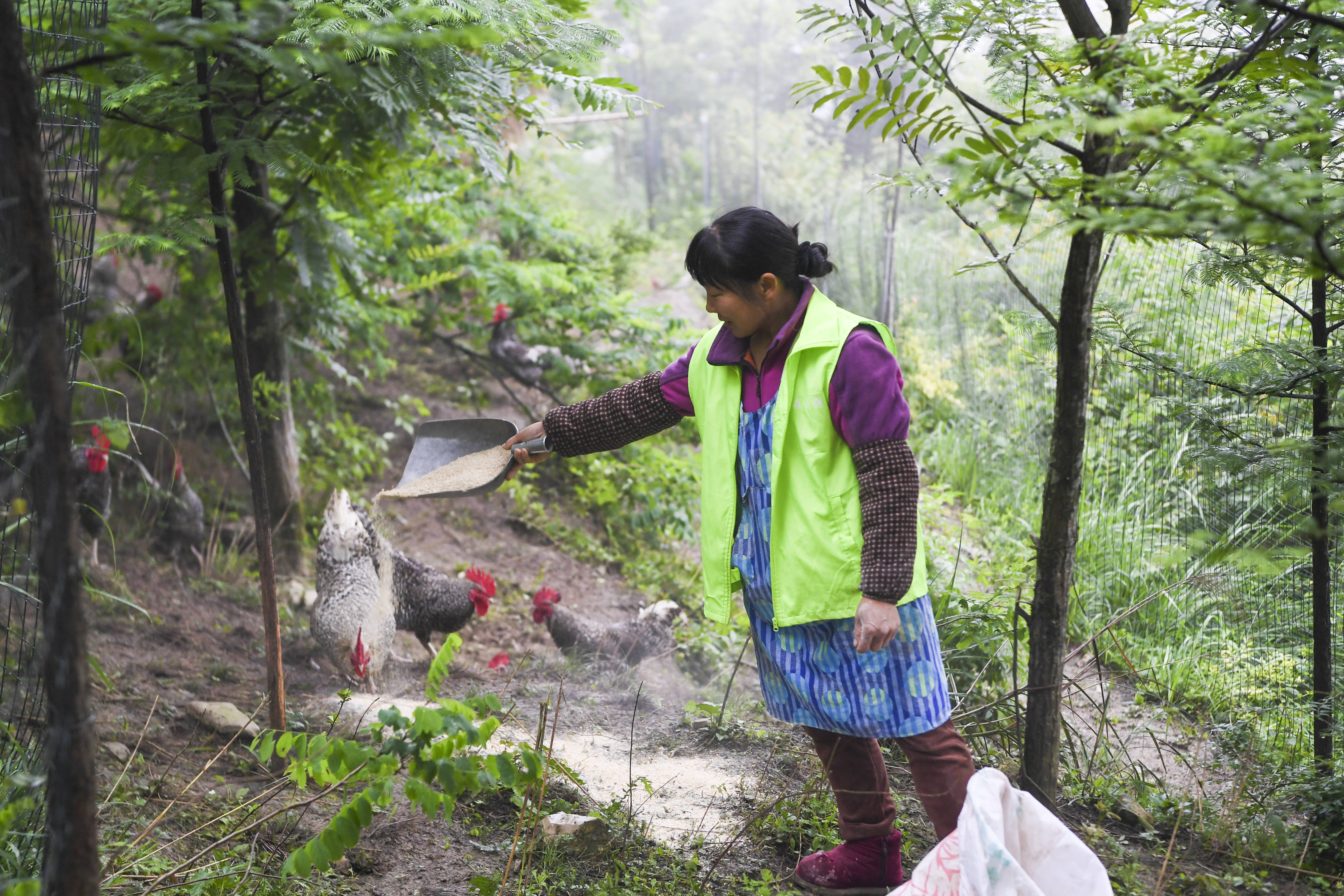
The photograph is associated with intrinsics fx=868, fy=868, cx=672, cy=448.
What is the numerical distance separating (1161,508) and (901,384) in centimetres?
313

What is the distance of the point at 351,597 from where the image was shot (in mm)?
3508

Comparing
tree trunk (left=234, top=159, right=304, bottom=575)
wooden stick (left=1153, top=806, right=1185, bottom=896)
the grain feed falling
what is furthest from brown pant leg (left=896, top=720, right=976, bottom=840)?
tree trunk (left=234, top=159, right=304, bottom=575)

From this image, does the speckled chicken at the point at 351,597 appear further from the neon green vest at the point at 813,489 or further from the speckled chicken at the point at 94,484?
the neon green vest at the point at 813,489

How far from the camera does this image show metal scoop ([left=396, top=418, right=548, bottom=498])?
2891 mm

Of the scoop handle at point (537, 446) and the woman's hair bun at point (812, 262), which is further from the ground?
the woman's hair bun at point (812, 262)

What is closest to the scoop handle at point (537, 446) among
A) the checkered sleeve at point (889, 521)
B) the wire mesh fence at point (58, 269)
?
the checkered sleeve at point (889, 521)

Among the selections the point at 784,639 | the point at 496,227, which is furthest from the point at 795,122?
the point at 784,639

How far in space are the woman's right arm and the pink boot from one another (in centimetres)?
127

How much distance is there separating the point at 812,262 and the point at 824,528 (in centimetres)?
68

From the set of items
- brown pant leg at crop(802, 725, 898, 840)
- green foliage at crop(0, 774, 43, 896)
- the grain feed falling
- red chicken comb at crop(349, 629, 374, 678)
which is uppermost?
the grain feed falling

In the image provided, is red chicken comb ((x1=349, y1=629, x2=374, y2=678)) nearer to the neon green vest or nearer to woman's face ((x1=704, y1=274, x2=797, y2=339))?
the neon green vest

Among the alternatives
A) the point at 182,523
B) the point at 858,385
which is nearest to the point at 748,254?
the point at 858,385

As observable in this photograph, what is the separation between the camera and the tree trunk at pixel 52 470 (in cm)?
115

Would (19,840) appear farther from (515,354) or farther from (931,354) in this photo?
(931,354)
